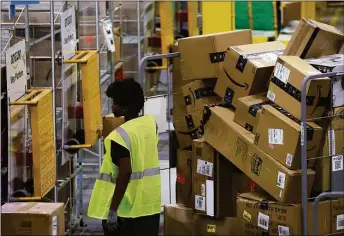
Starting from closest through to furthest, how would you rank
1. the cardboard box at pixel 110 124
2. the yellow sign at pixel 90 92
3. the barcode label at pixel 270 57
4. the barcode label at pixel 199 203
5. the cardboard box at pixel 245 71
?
1. the cardboard box at pixel 245 71
2. the barcode label at pixel 270 57
3. the barcode label at pixel 199 203
4. the yellow sign at pixel 90 92
5. the cardboard box at pixel 110 124

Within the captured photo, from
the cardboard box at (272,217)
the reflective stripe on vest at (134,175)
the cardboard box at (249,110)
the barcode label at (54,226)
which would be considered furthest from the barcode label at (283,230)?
the barcode label at (54,226)

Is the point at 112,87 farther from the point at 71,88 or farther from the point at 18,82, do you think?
the point at 71,88

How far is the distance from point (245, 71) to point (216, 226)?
1.26 metres

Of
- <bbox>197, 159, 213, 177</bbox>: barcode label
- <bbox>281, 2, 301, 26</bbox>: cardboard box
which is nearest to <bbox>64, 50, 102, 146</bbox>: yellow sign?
<bbox>197, 159, 213, 177</bbox>: barcode label

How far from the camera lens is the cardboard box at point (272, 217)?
6.01 metres

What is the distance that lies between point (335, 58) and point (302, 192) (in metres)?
1.01

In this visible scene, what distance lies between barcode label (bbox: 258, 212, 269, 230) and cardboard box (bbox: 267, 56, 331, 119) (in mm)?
750

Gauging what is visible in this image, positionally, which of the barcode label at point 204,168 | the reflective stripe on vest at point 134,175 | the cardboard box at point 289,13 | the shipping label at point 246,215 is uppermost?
the cardboard box at point 289,13

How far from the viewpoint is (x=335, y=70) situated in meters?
6.02

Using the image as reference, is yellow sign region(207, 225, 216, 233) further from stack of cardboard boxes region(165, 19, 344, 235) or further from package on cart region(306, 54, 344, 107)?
package on cart region(306, 54, 344, 107)

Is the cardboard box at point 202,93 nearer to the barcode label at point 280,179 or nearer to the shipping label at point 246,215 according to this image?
the shipping label at point 246,215

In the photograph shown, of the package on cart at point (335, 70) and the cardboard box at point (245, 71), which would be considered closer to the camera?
the package on cart at point (335, 70)

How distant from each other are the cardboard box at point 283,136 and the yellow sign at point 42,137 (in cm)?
161

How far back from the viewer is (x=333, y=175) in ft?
20.1
